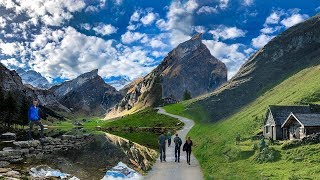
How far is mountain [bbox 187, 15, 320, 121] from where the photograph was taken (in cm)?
13738

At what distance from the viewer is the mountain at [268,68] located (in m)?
137

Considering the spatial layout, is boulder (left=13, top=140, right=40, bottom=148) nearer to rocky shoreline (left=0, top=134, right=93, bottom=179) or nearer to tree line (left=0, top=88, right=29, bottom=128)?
rocky shoreline (left=0, top=134, right=93, bottom=179)

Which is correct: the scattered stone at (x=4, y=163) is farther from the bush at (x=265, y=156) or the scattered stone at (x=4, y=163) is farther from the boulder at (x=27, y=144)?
the bush at (x=265, y=156)

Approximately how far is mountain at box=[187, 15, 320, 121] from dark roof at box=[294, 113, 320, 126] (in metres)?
62.4

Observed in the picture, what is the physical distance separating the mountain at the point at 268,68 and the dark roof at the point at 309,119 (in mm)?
62377

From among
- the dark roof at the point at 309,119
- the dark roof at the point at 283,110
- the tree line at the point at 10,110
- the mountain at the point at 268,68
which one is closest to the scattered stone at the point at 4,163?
the dark roof at the point at 309,119

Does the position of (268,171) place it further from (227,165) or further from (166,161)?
(166,161)

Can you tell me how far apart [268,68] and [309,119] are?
116 m

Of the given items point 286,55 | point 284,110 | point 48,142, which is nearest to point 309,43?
point 286,55

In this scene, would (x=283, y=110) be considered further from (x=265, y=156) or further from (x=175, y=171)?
(x=175, y=171)

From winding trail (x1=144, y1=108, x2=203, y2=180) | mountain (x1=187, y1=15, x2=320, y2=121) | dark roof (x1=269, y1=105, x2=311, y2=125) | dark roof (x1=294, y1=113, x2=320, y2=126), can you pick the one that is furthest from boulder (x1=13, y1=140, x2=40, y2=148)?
mountain (x1=187, y1=15, x2=320, y2=121)

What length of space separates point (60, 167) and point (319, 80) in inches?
2945

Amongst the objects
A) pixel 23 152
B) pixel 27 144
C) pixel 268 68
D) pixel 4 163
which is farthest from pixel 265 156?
A: pixel 268 68

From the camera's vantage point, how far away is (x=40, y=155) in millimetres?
54844
